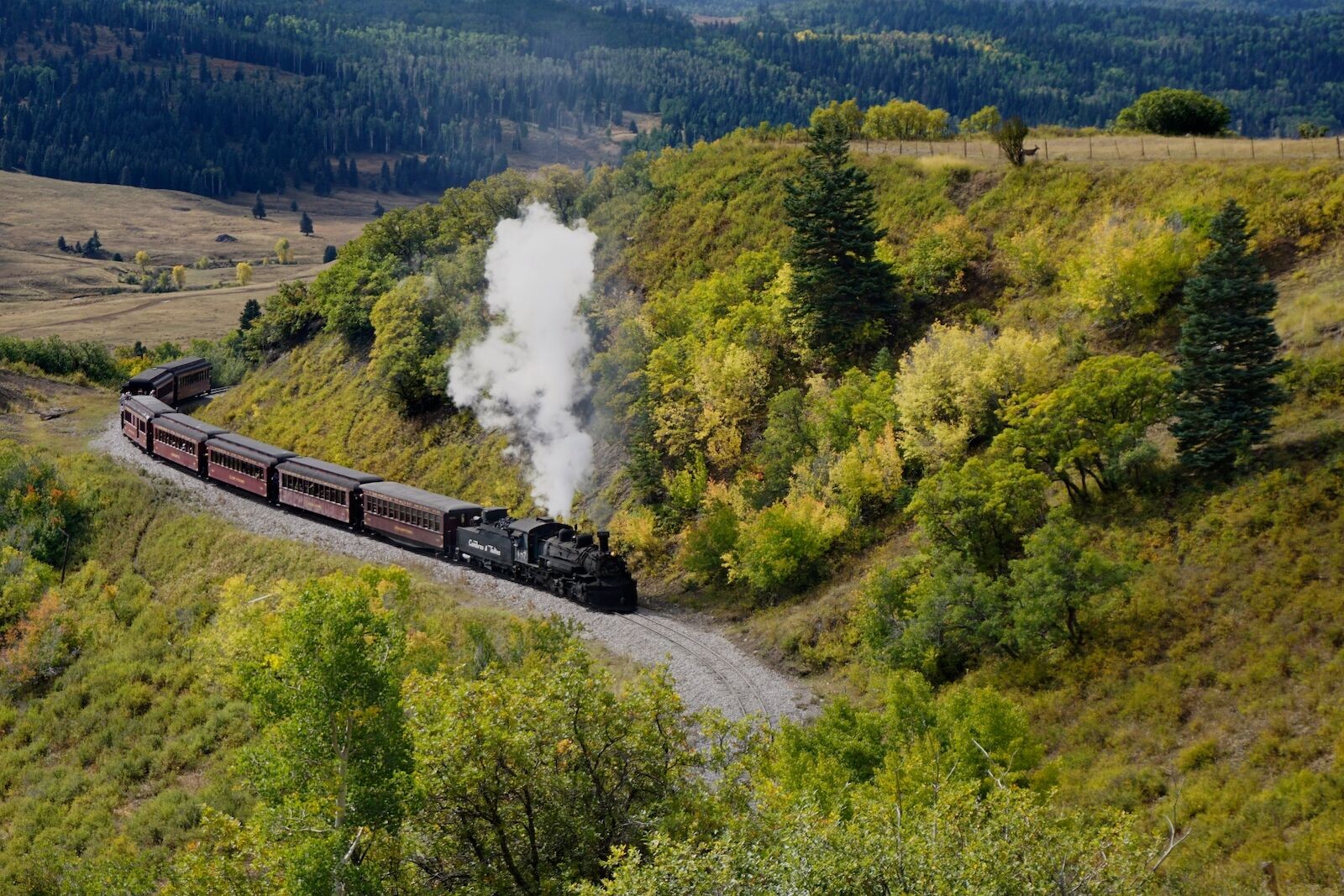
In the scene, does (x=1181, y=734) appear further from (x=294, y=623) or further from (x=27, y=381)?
(x=27, y=381)

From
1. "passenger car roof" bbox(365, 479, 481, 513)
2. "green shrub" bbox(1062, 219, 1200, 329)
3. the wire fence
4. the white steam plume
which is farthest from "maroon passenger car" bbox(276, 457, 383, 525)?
the wire fence

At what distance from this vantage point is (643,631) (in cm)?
3762

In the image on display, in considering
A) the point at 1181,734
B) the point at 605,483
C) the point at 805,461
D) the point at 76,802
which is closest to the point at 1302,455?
the point at 1181,734

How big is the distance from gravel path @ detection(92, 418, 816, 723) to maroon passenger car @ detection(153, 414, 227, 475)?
3.80 metres

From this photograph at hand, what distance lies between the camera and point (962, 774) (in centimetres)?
2230

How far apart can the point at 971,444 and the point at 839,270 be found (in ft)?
36.0

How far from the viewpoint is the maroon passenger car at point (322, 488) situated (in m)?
48.4

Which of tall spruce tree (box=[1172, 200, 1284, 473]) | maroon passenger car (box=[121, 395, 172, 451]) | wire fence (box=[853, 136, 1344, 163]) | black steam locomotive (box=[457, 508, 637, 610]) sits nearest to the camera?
tall spruce tree (box=[1172, 200, 1284, 473])

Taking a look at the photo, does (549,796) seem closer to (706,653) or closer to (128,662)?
(706,653)

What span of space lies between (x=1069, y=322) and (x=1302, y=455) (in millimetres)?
13511

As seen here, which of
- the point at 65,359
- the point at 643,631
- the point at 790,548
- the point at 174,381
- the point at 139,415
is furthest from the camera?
the point at 65,359

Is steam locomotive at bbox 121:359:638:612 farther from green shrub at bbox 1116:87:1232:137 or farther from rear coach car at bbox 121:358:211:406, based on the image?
green shrub at bbox 1116:87:1232:137

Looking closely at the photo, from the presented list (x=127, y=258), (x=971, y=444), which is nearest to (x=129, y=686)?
(x=971, y=444)

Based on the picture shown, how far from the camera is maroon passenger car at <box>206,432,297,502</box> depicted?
2081 inches
